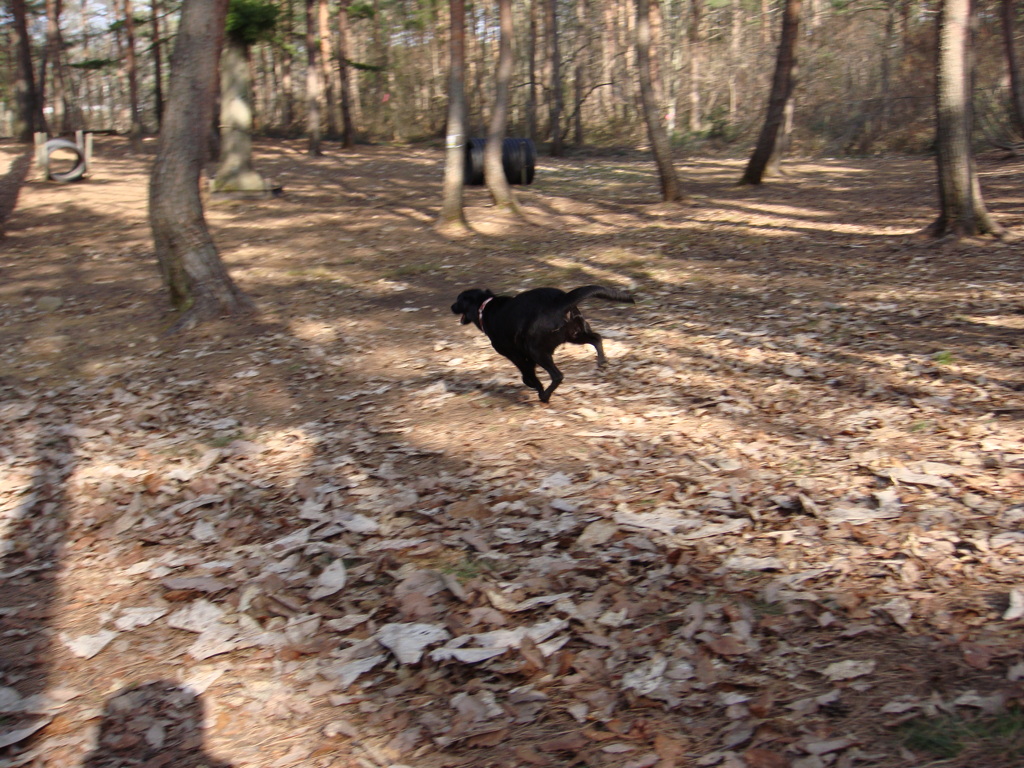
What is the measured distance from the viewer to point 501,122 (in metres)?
15.8

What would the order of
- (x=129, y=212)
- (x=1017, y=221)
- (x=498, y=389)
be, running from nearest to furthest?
(x=498, y=389) → (x=1017, y=221) → (x=129, y=212)

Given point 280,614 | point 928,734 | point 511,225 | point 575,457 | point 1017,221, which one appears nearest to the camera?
point 928,734

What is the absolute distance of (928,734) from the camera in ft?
9.89

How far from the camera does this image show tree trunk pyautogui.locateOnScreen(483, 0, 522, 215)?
15.4m

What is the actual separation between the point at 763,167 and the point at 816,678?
17.8 meters

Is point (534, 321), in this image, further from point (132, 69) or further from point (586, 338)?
point (132, 69)

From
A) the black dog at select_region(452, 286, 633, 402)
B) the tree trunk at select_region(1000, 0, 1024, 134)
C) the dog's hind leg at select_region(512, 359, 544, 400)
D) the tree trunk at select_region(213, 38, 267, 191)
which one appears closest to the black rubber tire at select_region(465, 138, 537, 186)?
the tree trunk at select_region(213, 38, 267, 191)

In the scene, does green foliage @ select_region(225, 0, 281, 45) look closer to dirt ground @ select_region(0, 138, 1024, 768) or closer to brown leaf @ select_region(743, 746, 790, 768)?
dirt ground @ select_region(0, 138, 1024, 768)

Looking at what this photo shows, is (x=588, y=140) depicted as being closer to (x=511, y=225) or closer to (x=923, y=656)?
(x=511, y=225)

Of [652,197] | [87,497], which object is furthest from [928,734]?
[652,197]

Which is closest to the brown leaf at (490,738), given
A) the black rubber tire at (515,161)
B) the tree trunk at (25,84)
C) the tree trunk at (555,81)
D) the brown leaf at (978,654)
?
the brown leaf at (978,654)

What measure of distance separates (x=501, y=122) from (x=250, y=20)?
7455 millimetres

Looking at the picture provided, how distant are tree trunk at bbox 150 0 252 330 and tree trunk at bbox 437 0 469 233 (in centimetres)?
505

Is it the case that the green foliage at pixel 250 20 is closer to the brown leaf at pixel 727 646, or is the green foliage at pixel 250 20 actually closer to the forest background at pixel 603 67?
the forest background at pixel 603 67
